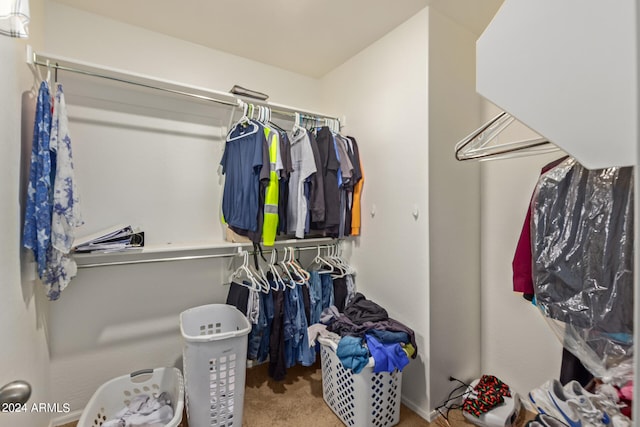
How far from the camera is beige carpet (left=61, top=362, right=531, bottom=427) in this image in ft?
5.59

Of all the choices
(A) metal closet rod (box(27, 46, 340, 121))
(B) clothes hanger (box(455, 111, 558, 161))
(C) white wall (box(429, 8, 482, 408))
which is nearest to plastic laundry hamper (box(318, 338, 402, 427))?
(C) white wall (box(429, 8, 482, 408))

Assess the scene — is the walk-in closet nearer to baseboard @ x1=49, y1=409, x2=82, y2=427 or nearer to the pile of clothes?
baseboard @ x1=49, y1=409, x2=82, y2=427

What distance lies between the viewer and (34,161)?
1220 millimetres

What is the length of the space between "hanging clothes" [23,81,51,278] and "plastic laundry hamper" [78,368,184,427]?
2.67 feet

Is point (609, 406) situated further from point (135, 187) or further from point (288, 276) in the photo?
point (135, 187)

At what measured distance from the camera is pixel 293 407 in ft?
5.99

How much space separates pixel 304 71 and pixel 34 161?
6.73 ft

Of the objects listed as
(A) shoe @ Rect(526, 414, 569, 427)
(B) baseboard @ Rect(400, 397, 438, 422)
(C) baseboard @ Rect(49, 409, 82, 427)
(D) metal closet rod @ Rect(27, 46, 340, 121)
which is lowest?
(B) baseboard @ Rect(400, 397, 438, 422)

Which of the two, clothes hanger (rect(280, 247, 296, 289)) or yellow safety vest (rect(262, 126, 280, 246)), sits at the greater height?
yellow safety vest (rect(262, 126, 280, 246))

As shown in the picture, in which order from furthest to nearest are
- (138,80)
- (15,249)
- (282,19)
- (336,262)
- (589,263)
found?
(336,262)
(282,19)
(138,80)
(15,249)
(589,263)

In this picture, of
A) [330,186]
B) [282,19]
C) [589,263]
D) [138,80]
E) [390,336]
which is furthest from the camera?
[330,186]

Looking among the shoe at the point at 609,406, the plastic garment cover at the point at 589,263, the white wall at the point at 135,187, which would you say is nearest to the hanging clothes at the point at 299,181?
the white wall at the point at 135,187

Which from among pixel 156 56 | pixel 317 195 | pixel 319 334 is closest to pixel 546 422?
pixel 319 334

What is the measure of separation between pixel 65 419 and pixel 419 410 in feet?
7.17
